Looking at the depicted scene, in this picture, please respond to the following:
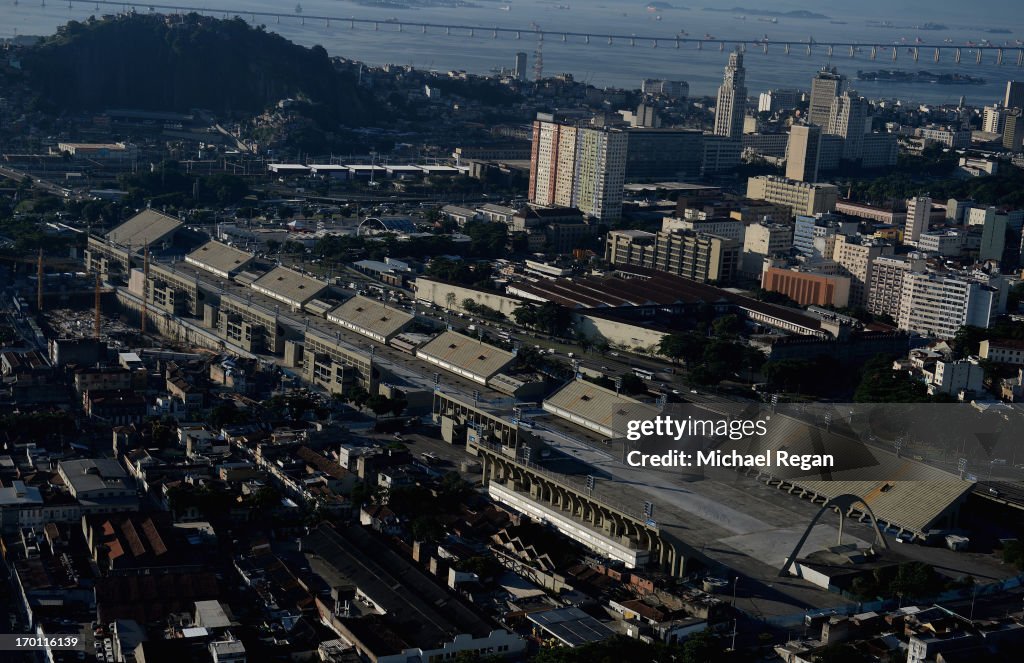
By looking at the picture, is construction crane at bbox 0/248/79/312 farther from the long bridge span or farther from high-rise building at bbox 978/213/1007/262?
the long bridge span

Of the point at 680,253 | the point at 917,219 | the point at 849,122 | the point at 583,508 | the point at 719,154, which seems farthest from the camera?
the point at 849,122

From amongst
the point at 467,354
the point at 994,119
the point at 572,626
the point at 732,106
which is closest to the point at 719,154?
the point at 732,106

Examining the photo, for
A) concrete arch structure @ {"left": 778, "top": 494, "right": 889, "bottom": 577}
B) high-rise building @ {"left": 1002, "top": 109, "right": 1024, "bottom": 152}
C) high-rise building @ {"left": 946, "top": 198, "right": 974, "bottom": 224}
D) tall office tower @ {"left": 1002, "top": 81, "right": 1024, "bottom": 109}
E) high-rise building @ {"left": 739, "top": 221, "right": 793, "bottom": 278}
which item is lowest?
concrete arch structure @ {"left": 778, "top": 494, "right": 889, "bottom": 577}

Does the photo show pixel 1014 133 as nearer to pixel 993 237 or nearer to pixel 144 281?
pixel 993 237

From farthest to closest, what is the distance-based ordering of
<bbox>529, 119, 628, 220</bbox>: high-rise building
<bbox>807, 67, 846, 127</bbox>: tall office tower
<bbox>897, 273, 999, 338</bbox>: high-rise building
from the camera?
1. <bbox>807, 67, 846, 127</bbox>: tall office tower
2. <bbox>529, 119, 628, 220</bbox>: high-rise building
3. <bbox>897, 273, 999, 338</bbox>: high-rise building

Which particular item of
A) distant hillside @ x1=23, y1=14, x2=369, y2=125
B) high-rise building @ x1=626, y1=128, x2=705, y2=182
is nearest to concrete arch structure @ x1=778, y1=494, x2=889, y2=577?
high-rise building @ x1=626, y1=128, x2=705, y2=182

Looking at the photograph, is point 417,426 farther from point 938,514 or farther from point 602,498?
point 938,514

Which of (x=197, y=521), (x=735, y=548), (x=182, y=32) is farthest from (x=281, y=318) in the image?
(x=182, y=32)
